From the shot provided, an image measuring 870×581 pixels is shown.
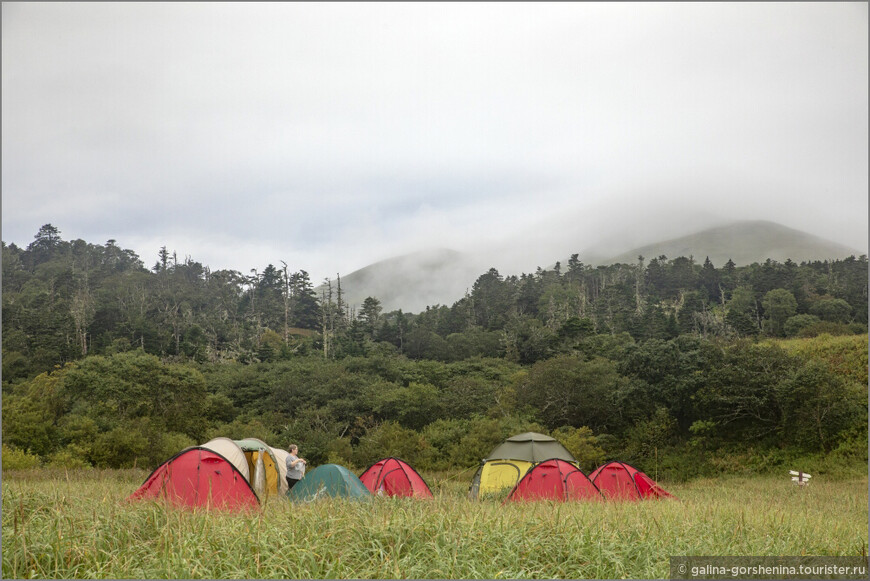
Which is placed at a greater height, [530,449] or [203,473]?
[203,473]

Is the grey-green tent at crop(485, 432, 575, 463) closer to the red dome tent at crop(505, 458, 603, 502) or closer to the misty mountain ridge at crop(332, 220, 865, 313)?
the red dome tent at crop(505, 458, 603, 502)

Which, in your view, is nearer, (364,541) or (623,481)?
(364,541)

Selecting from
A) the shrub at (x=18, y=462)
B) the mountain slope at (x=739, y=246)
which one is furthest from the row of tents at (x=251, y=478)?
the mountain slope at (x=739, y=246)

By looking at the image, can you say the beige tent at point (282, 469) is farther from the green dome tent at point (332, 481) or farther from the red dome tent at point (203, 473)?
the red dome tent at point (203, 473)

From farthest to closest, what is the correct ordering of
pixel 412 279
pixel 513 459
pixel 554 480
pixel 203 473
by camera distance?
1. pixel 412 279
2. pixel 513 459
3. pixel 554 480
4. pixel 203 473

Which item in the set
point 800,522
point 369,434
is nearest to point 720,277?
point 369,434

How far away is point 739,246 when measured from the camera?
486ft

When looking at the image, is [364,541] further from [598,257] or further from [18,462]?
[598,257]

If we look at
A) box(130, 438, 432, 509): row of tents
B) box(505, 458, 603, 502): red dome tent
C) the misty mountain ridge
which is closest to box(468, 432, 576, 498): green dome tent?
box(505, 458, 603, 502): red dome tent

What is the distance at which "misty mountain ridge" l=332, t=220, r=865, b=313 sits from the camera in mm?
113125

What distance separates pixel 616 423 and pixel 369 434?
11.7m

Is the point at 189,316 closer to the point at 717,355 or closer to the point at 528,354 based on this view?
the point at 528,354

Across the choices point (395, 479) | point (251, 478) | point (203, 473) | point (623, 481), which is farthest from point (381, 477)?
point (623, 481)

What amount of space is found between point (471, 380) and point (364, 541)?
2713 cm
